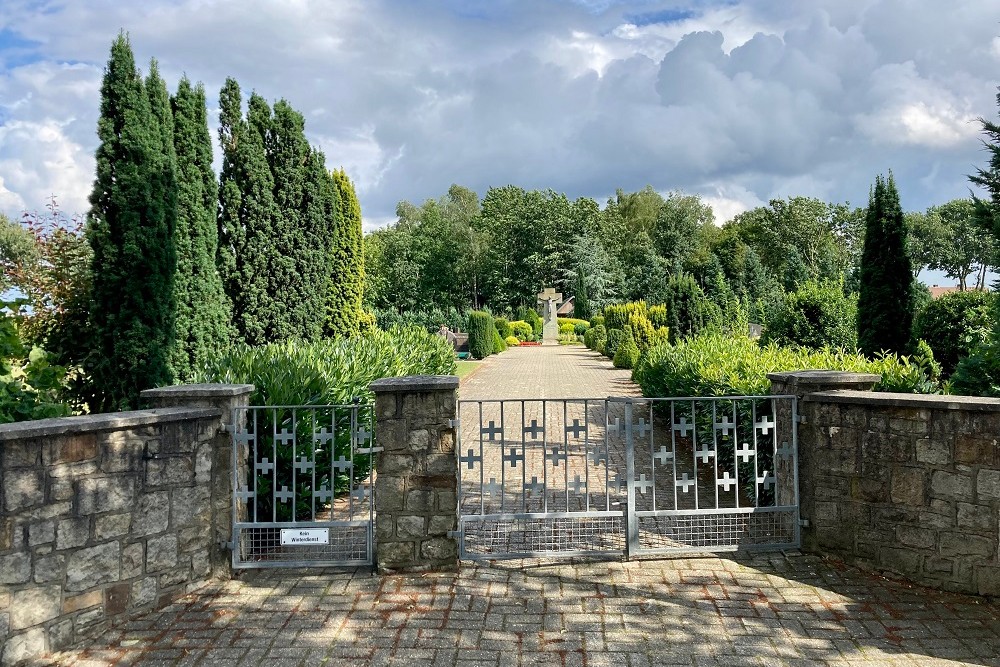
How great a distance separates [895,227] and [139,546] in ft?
47.0

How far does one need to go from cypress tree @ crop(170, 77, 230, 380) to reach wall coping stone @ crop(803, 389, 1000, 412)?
7.36m

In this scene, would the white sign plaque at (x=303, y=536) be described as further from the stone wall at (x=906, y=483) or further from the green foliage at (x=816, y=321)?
the green foliage at (x=816, y=321)

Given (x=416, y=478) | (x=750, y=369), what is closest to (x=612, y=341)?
(x=750, y=369)

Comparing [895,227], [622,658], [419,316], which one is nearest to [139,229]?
[622,658]

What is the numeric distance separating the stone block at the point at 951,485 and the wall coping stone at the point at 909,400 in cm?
44

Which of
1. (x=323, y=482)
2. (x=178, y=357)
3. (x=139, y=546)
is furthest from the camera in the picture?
(x=178, y=357)

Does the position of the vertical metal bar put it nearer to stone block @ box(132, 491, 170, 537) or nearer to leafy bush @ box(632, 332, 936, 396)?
leafy bush @ box(632, 332, 936, 396)

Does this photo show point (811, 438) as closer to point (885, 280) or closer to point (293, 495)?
point (293, 495)

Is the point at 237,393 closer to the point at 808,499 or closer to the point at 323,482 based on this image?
the point at 323,482

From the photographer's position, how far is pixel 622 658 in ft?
11.7

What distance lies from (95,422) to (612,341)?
2520 cm

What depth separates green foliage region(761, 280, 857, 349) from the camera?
560 inches

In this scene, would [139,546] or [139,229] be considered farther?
[139,229]

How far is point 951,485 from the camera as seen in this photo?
4.42 m
